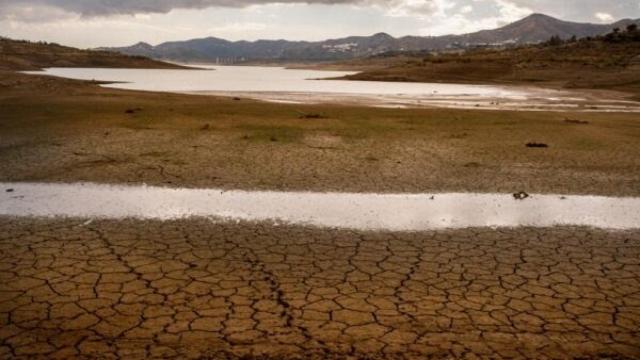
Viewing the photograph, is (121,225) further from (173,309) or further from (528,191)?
(528,191)

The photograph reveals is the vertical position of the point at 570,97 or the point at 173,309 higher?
the point at 570,97

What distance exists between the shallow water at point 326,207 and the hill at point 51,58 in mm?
61661

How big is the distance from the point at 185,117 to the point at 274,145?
703 cm

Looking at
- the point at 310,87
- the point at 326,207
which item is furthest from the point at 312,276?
the point at 310,87

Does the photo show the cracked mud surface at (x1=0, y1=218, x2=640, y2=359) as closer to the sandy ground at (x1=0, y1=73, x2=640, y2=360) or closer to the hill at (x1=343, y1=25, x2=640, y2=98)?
the sandy ground at (x1=0, y1=73, x2=640, y2=360)

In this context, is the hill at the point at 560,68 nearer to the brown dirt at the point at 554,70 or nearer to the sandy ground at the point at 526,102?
the brown dirt at the point at 554,70

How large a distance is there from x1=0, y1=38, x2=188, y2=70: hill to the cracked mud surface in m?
65.1

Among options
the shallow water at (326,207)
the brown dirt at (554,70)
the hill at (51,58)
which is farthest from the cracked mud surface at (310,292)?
the hill at (51,58)

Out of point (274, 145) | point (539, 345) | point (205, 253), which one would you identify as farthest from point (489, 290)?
point (274, 145)

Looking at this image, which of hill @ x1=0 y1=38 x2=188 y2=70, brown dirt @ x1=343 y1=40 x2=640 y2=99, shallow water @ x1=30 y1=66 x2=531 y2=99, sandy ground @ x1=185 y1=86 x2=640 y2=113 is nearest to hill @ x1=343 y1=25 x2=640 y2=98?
brown dirt @ x1=343 y1=40 x2=640 y2=99

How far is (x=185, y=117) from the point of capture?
71.2ft

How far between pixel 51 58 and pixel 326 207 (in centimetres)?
9832

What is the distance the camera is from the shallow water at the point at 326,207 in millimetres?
9047

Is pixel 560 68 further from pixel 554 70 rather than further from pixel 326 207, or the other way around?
pixel 326 207
